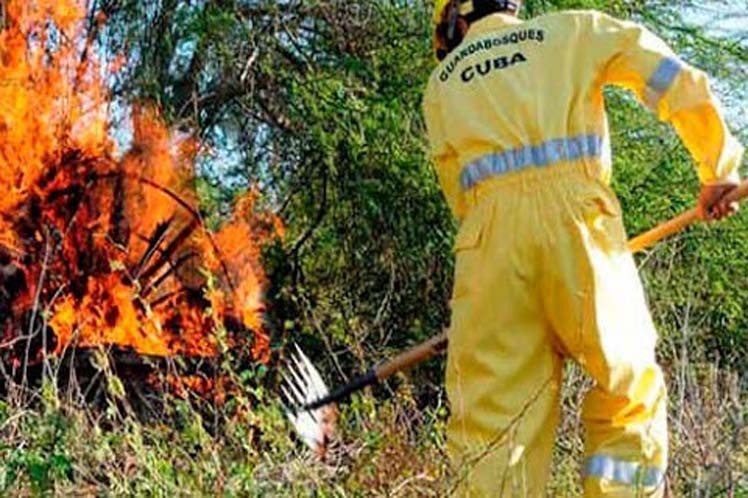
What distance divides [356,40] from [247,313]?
1740mm

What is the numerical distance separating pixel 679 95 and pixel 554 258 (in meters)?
0.59

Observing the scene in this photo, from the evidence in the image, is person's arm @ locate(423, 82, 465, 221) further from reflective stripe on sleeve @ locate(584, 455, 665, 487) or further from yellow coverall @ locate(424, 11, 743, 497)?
reflective stripe on sleeve @ locate(584, 455, 665, 487)

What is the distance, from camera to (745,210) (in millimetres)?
8227

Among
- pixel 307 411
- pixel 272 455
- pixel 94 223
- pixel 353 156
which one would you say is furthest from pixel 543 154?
pixel 353 156

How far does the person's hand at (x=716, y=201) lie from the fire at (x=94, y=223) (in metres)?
2.98

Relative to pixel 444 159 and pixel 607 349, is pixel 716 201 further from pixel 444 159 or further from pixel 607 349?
pixel 444 159

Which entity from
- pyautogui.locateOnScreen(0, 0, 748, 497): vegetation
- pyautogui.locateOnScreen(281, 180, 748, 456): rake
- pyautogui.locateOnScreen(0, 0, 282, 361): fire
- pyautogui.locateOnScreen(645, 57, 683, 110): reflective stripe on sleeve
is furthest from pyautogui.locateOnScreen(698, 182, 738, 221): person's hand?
pyautogui.locateOnScreen(0, 0, 282, 361): fire

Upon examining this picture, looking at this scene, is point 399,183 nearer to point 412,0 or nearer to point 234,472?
point 412,0

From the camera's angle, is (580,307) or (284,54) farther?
(284,54)

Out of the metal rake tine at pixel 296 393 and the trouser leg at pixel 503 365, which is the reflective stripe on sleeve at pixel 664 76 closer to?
the trouser leg at pixel 503 365

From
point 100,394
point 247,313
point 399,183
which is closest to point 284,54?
point 399,183

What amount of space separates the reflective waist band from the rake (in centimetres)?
38

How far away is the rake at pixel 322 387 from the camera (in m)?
4.48

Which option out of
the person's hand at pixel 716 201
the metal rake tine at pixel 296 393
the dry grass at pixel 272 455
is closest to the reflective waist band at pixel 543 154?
the person's hand at pixel 716 201
